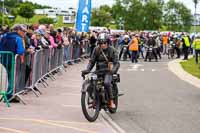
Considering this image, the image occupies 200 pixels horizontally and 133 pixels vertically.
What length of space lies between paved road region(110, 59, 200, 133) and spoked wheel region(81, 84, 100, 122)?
1.60ft

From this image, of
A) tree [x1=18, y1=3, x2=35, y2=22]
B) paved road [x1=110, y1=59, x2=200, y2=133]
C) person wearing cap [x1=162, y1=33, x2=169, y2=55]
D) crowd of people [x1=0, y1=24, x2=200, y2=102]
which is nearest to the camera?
paved road [x1=110, y1=59, x2=200, y2=133]

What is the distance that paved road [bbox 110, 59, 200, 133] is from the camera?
11.5 metres

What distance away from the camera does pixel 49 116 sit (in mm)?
12406

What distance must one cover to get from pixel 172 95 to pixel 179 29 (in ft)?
263

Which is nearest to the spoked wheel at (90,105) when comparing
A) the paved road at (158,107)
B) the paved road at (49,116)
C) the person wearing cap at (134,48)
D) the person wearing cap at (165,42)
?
the paved road at (49,116)

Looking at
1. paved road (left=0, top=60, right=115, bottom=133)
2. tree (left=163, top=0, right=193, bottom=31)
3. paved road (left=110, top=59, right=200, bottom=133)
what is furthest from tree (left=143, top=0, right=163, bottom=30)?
paved road (left=0, top=60, right=115, bottom=133)

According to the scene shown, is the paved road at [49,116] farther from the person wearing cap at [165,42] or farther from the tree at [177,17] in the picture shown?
the tree at [177,17]

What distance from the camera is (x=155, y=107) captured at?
1452 centimetres

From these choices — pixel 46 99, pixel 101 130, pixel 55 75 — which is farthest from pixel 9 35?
pixel 55 75

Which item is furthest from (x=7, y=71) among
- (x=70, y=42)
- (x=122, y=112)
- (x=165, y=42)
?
(x=165, y=42)

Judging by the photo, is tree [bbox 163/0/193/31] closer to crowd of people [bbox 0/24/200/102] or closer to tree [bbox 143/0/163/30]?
tree [bbox 143/0/163/30]

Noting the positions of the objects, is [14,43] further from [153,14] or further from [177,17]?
[177,17]

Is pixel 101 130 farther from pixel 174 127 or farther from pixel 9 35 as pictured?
pixel 9 35

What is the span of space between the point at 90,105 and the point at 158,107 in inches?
118
